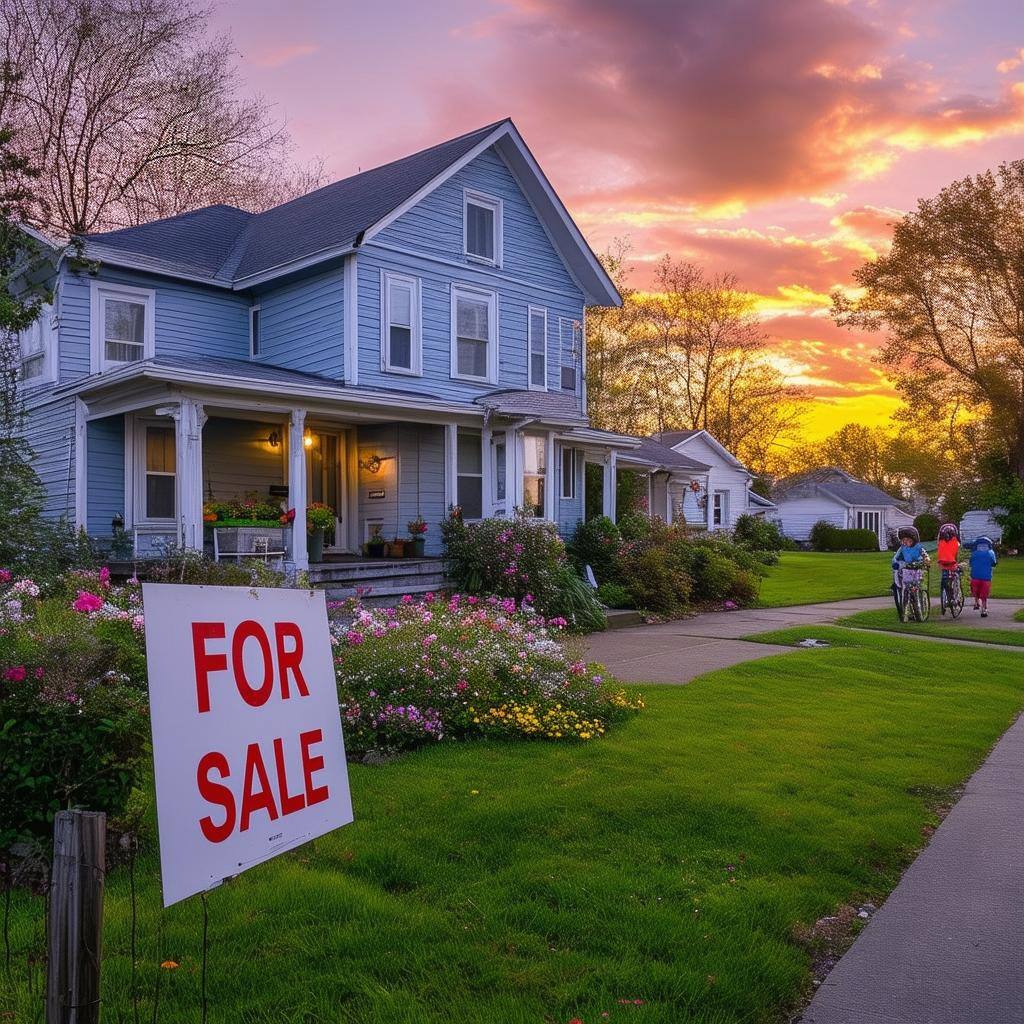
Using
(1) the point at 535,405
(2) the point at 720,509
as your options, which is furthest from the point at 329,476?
(2) the point at 720,509

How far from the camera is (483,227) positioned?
20.5m

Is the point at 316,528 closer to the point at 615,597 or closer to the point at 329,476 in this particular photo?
the point at 329,476

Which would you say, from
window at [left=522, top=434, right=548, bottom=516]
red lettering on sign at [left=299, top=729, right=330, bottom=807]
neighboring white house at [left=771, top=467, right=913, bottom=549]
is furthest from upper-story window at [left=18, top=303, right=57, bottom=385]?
neighboring white house at [left=771, top=467, right=913, bottom=549]

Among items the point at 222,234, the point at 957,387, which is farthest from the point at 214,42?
the point at 957,387

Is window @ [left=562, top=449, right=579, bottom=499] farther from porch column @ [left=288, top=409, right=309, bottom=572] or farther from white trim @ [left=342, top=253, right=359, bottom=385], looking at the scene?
porch column @ [left=288, top=409, right=309, bottom=572]

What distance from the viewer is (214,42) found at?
2780cm

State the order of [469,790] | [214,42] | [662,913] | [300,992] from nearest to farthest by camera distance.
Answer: [300,992] → [662,913] → [469,790] → [214,42]

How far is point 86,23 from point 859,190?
20.3m

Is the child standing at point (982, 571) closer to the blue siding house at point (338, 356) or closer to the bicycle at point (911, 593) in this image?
the bicycle at point (911, 593)

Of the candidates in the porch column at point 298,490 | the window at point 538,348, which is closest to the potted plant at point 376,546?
the porch column at point 298,490

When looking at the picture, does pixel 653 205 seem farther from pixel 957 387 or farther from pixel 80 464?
pixel 957 387

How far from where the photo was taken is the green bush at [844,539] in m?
53.5

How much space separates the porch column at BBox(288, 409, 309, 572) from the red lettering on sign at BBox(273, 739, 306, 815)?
492 inches

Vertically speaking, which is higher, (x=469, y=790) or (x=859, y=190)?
(x=859, y=190)
